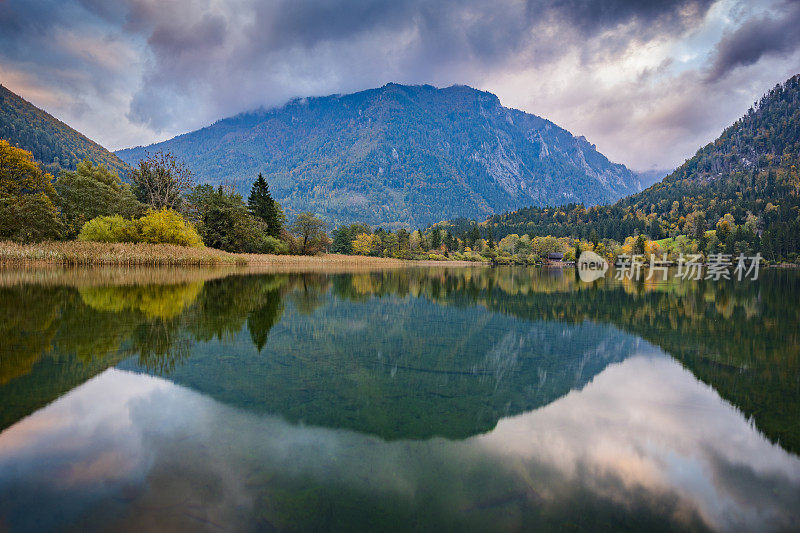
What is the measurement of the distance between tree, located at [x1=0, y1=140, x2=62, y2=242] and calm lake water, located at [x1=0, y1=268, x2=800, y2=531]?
109 feet

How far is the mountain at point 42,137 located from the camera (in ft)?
494

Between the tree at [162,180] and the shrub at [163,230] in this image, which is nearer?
the shrub at [163,230]

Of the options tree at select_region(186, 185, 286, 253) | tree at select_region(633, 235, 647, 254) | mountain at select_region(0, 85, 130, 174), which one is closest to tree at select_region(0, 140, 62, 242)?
tree at select_region(186, 185, 286, 253)

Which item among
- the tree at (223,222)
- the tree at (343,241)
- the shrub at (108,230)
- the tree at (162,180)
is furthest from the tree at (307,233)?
the tree at (343,241)

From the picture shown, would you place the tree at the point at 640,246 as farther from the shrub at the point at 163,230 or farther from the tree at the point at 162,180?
the shrub at the point at 163,230

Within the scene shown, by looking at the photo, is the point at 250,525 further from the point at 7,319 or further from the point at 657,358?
the point at 7,319

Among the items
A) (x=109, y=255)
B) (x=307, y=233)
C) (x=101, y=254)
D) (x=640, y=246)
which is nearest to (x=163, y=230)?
(x=109, y=255)

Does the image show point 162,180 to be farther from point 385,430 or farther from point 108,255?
point 385,430

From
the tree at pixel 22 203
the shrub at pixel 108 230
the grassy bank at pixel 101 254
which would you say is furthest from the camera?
the shrub at pixel 108 230

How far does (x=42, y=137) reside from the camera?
6383 inches

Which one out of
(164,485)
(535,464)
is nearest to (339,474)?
(164,485)

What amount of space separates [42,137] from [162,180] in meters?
171

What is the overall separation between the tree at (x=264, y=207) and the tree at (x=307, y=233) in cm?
381

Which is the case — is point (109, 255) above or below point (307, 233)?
below
